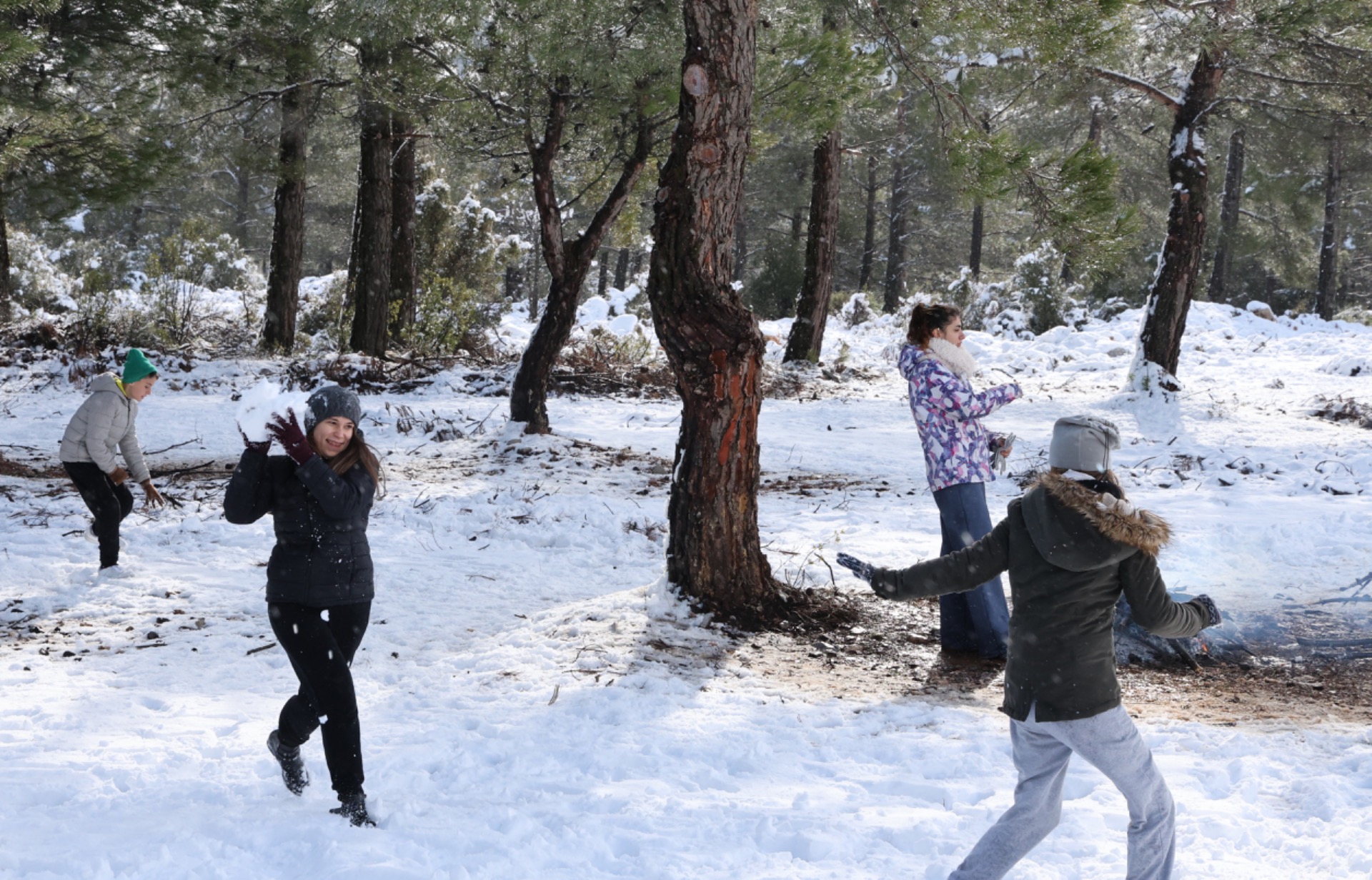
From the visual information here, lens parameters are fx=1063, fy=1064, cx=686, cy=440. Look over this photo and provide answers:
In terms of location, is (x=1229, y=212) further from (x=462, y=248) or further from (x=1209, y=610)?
(x=1209, y=610)

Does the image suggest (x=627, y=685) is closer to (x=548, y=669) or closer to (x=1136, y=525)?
(x=548, y=669)

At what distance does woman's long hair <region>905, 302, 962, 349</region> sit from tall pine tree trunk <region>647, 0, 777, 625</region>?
845 mm

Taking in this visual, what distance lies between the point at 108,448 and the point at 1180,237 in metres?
11.9

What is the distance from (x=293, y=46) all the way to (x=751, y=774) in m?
11.1

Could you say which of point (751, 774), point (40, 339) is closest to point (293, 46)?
point (40, 339)

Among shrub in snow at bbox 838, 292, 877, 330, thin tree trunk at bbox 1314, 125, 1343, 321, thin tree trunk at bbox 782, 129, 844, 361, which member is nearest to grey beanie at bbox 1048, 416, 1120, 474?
thin tree trunk at bbox 782, 129, 844, 361

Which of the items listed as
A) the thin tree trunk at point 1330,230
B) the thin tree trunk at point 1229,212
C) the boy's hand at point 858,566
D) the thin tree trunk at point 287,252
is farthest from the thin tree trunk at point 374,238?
the thin tree trunk at point 1330,230

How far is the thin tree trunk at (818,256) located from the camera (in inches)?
617

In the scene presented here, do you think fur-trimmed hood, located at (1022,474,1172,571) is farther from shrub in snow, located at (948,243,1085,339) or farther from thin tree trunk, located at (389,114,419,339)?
shrub in snow, located at (948,243,1085,339)

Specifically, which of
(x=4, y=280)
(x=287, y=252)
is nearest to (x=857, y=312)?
(x=287, y=252)

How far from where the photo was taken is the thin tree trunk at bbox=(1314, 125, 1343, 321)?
81.1 feet

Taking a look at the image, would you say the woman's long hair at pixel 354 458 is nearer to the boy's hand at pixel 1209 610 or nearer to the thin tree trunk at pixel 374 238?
the boy's hand at pixel 1209 610

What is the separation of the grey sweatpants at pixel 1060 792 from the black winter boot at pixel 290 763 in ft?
6.79

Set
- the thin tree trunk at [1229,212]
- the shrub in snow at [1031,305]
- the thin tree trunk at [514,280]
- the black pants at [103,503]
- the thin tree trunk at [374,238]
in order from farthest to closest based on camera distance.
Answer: the thin tree trunk at [514,280]
the thin tree trunk at [1229,212]
the shrub in snow at [1031,305]
the thin tree trunk at [374,238]
the black pants at [103,503]
